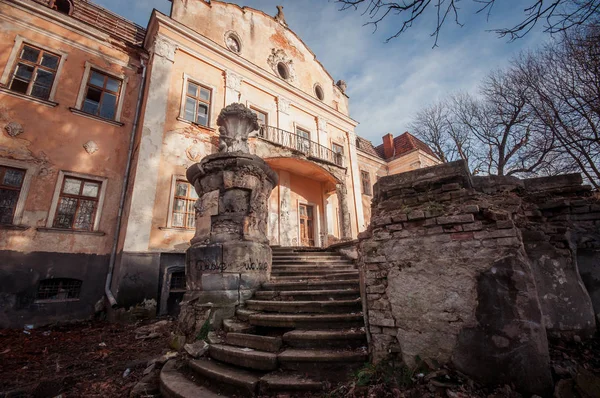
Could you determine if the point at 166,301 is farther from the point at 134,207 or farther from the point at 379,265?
the point at 379,265

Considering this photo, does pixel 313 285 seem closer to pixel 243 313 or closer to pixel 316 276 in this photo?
pixel 316 276

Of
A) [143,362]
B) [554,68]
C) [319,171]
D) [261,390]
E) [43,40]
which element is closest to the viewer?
[261,390]

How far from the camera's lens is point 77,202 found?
8273 millimetres

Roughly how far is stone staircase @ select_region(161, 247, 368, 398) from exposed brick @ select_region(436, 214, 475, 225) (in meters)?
1.53

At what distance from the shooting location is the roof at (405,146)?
66.3ft

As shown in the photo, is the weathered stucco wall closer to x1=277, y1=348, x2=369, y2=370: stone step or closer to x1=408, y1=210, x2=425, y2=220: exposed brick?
x1=277, y1=348, x2=369, y2=370: stone step

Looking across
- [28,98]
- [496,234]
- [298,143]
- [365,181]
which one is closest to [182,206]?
[28,98]

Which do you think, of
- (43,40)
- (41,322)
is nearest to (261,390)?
(41,322)

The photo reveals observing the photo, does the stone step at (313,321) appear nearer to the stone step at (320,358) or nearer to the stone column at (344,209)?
the stone step at (320,358)

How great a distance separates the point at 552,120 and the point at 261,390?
41.7 ft

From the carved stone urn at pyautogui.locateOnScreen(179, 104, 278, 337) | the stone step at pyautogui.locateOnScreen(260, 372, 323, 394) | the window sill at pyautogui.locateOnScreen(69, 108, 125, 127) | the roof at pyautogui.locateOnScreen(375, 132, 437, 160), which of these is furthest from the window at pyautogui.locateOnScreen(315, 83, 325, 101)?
the stone step at pyautogui.locateOnScreen(260, 372, 323, 394)

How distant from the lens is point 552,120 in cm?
960

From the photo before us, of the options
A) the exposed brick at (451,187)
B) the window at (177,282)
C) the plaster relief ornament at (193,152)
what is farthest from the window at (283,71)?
the exposed brick at (451,187)

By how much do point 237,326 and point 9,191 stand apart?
8425 millimetres
